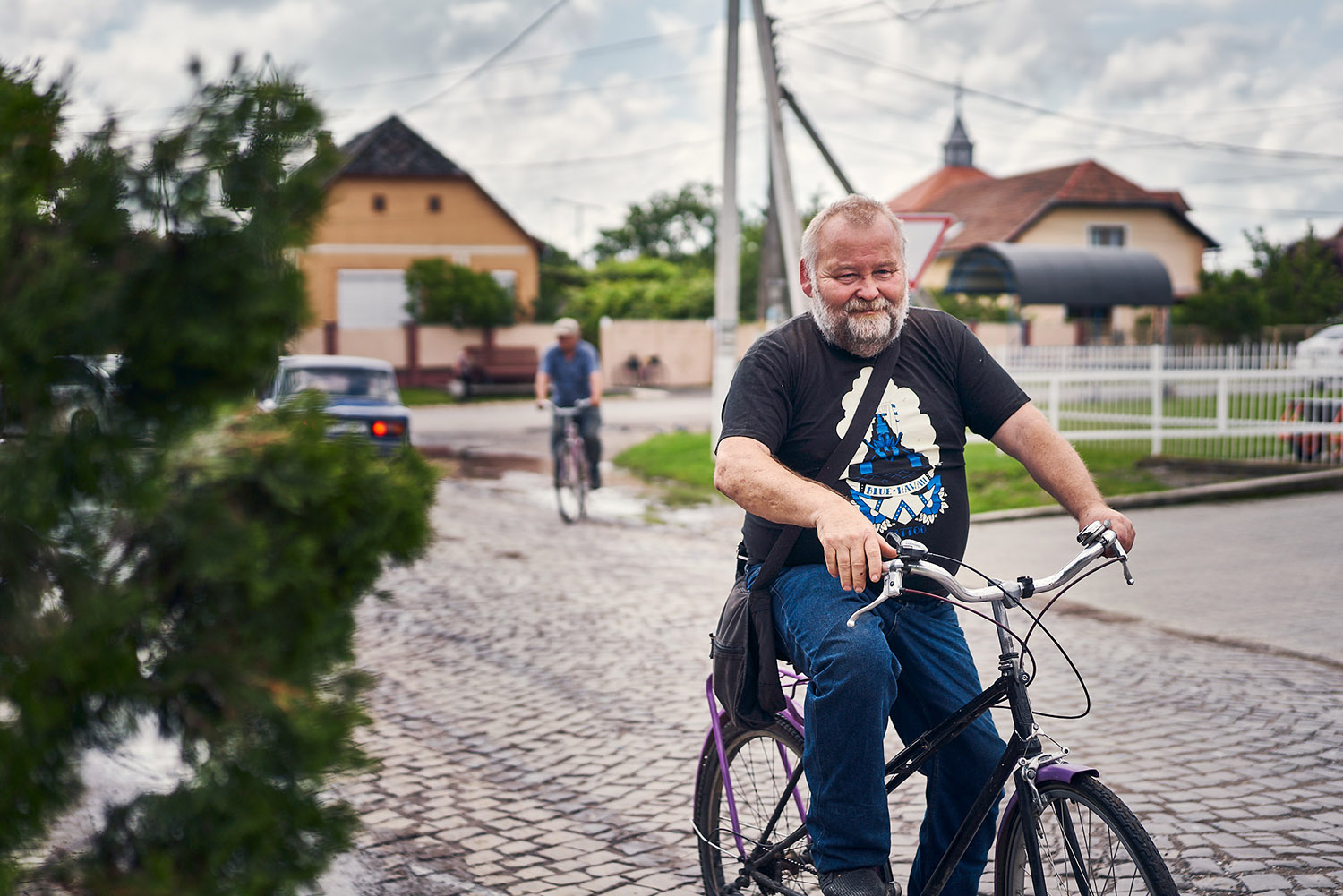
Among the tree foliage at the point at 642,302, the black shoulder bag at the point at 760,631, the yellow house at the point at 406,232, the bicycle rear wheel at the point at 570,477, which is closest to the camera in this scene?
the black shoulder bag at the point at 760,631

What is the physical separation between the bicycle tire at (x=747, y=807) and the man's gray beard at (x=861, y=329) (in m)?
0.94

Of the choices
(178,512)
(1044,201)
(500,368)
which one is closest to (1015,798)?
(178,512)

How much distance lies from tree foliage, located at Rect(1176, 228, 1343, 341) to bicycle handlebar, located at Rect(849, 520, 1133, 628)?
127 feet

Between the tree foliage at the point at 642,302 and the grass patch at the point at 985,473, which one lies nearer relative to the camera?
the grass patch at the point at 985,473

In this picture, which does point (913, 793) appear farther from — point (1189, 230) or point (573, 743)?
point (1189, 230)

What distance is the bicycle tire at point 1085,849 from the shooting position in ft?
7.86

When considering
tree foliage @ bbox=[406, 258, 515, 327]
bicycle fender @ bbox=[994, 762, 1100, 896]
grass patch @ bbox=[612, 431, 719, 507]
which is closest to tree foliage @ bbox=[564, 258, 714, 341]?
tree foliage @ bbox=[406, 258, 515, 327]

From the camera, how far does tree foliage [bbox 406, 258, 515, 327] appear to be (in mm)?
40156

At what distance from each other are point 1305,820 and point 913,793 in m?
1.29

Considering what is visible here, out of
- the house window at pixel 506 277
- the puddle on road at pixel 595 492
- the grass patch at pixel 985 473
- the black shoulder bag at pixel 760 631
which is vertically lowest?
the puddle on road at pixel 595 492

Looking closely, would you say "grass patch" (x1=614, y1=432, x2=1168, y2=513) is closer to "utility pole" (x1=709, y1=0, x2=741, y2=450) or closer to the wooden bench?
"utility pole" (x1=709, y1=0, x2=741, y2=450)

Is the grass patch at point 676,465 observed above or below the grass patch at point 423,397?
below

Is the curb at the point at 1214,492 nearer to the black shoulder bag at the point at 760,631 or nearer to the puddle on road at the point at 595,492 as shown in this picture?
the puddle on road at the point at 595,492

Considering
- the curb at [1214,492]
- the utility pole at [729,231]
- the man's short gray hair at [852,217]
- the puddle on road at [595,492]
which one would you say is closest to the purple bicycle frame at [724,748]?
the man's short gray hair at [852,217]
